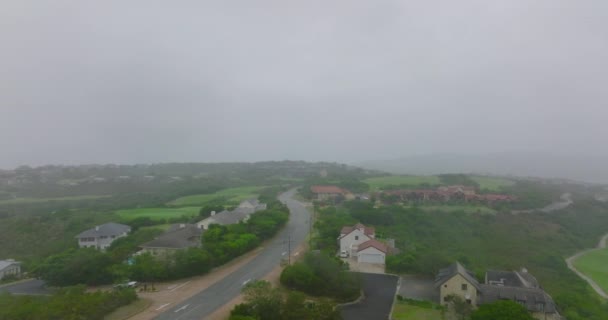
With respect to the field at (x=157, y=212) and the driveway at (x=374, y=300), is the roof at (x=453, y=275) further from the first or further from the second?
the field at (x=157, y=212)

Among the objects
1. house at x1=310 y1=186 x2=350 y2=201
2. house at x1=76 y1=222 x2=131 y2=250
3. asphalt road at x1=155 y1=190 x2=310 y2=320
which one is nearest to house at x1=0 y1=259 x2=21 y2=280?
house at x1=76 y1=222 x2=131 y2=250

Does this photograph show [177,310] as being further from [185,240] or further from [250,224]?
[250,224]

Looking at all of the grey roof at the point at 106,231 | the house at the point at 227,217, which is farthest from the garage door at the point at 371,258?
the grey roof at the point at 106,231

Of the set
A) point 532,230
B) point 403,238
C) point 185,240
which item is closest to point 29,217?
point 185,240

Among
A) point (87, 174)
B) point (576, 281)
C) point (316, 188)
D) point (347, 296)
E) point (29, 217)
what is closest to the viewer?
point (347, 296)

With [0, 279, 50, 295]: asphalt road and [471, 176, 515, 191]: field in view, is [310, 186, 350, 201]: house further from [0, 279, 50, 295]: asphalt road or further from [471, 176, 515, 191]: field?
[0, 279, 50, 295]: asphalt road

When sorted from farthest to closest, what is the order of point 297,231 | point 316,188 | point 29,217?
point 316,188, point 29,217, point 297,231
